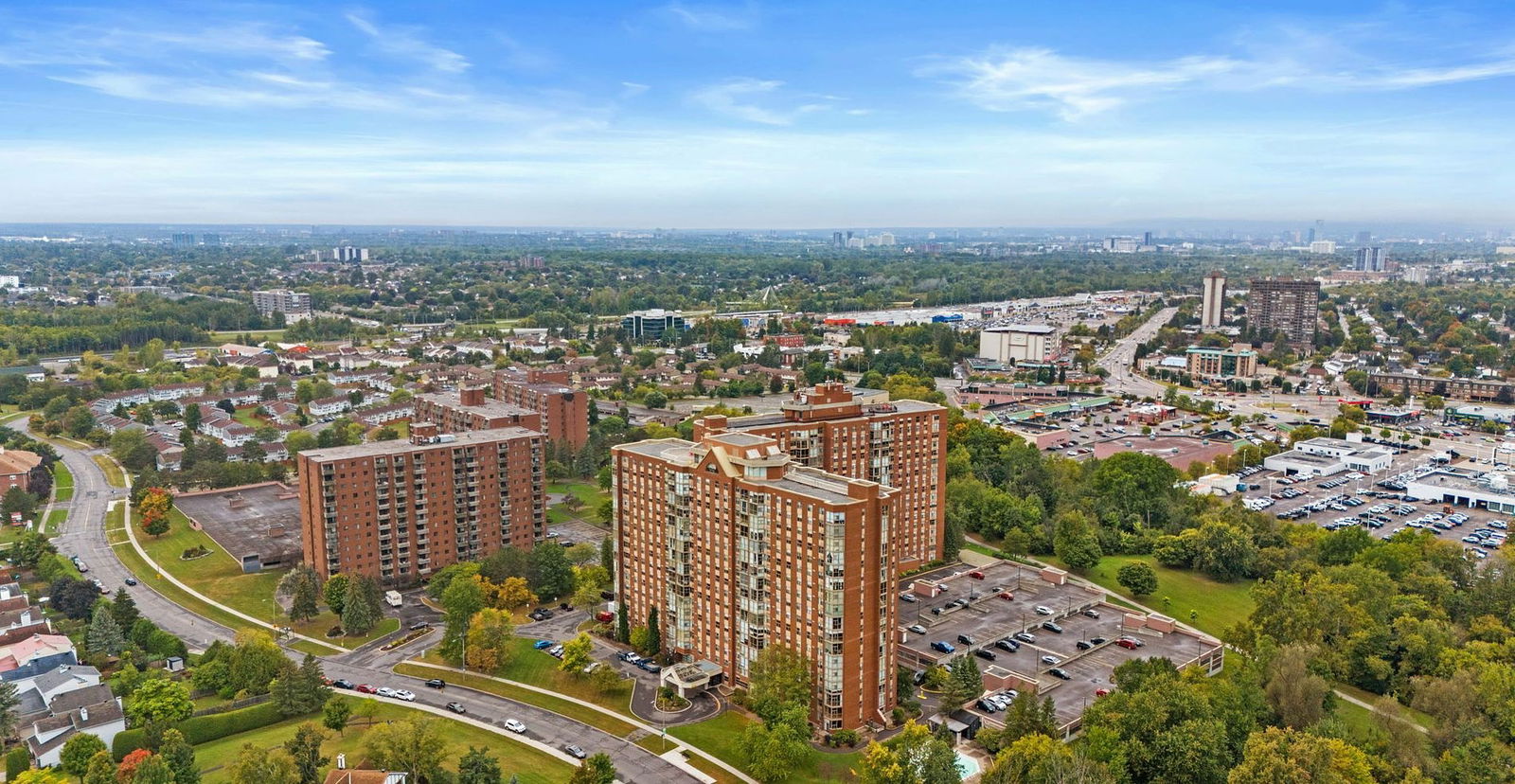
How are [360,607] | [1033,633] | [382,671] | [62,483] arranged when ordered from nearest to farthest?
[382,671], [360,607], [1033,633], [62,483]

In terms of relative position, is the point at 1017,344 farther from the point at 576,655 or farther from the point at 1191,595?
the point at 576,655

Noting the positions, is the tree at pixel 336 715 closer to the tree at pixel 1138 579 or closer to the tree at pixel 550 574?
the tree at pixel 550 574

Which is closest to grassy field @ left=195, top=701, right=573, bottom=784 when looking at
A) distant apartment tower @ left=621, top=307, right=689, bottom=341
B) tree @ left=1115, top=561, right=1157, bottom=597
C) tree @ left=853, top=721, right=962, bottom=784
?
tree @ left=853, top=721, right=962, bottom=784

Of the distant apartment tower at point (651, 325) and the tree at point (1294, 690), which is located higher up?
the distant apartment tower at point (651, 325)

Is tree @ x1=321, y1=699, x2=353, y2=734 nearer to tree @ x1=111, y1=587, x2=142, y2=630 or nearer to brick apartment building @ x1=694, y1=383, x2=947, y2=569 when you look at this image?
tree @ x1=111, y1=587, x2=142, y2=630

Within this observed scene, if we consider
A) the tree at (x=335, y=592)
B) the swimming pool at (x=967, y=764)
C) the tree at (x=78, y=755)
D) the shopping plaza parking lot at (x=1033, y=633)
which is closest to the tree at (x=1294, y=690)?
the shopping plaza parking lot at (x=1033, y=633)

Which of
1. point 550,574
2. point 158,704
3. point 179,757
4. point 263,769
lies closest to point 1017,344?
point 550,574
